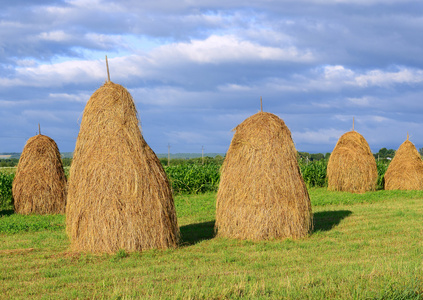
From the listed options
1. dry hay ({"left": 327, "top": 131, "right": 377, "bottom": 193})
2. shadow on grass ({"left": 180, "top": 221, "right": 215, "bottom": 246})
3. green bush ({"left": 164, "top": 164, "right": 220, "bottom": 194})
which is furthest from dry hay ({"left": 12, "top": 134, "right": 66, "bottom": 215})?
dry hay ({"left": 327, "top": 131, "right": 377, "bottom": 193})

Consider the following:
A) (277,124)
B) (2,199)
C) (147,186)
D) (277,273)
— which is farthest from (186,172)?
(277,273)

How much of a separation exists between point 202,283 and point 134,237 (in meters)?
3.01

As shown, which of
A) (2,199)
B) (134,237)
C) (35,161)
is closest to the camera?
(134,237)

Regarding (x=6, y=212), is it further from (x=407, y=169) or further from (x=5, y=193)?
(x=407, y=169)

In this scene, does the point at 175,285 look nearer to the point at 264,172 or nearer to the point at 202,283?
the point at 202,283

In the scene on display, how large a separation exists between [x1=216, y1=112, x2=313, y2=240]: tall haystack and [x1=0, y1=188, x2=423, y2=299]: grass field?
44 centimetres

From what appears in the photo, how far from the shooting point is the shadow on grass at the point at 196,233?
1205 cm

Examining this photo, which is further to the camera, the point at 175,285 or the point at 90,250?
the point at 90,250

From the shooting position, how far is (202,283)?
7.51 meters

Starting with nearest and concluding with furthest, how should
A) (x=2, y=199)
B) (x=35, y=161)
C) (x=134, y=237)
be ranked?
(x=134, y=237) → (x=35, y=161) → (x=2, y=199)

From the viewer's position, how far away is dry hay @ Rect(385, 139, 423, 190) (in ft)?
86.6

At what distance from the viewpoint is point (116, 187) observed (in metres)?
10.1

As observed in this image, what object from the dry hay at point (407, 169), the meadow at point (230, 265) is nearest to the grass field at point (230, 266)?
the meadow at point (230, 265)

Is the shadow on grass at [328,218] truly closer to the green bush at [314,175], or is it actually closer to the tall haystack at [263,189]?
the tall haystack at [263,189]
